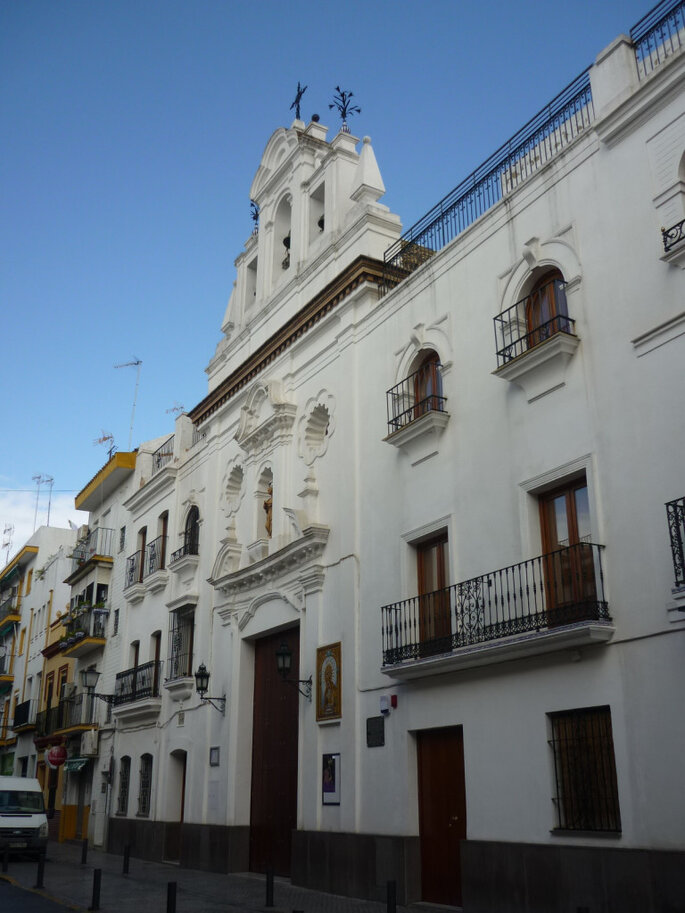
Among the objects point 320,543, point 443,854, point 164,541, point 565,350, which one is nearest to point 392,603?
point 320,543

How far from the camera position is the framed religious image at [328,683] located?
48.9 feet

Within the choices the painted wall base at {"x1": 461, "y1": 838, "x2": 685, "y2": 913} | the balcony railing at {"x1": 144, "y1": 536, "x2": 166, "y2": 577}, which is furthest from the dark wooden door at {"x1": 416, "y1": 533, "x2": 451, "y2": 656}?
the balcony railing at {"x1": 144, "y1": 536, "x2": 166, "y2": 577}

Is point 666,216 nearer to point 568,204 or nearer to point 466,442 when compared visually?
point 568,204

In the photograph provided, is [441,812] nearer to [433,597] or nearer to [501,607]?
[433,597]

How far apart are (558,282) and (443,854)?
7.84 m

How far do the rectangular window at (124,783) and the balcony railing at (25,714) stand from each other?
13.6m

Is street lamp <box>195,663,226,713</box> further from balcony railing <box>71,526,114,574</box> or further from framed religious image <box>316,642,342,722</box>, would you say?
balcony railing <box>71,526,114,574</box>

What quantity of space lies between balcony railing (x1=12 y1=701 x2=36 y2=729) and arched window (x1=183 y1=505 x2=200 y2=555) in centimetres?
1783

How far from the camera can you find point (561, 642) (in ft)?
33.7

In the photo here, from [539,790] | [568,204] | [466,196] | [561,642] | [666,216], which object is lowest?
[539,790]

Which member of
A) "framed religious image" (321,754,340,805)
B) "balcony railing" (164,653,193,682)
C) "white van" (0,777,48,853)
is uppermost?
"balcony railing" (164,653,193,682)

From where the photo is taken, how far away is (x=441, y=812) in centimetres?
1257

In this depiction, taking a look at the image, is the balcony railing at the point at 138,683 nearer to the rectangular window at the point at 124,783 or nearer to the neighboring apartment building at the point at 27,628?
the rectangular window at the point at 124,783

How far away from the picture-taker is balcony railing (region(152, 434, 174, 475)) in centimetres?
2672
